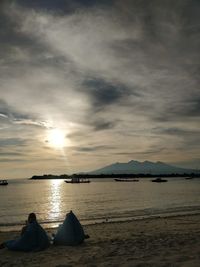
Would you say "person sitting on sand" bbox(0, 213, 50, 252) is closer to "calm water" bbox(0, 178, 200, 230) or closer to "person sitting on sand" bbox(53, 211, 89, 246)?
"person sitting on sand" bbox(53, 211, 89, 246)

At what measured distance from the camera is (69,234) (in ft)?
47.4

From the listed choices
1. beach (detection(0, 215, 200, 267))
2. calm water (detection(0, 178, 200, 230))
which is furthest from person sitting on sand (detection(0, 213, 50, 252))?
calm water (detection(0, 178, 200, 230))

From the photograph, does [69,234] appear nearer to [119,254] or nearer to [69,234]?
[69,234]

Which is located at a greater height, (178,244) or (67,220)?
(67,220)

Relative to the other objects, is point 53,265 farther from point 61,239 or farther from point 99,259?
point 61,239

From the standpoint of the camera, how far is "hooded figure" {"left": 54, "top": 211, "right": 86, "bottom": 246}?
14281mm

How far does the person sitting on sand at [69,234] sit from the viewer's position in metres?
14.3

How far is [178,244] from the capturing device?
528 inches

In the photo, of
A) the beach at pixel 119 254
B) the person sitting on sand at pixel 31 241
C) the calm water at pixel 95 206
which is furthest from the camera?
the calm water at pixel 95 206

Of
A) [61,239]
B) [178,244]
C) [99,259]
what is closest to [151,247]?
[178,244]

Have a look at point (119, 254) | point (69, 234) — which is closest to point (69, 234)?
point (69, 234)

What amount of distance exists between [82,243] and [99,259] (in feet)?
11.7

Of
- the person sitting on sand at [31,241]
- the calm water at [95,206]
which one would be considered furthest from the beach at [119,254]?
the calm water at [95,206]

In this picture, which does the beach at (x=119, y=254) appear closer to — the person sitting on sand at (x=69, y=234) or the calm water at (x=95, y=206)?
the person sitting on sand at (x=69, y=234)
